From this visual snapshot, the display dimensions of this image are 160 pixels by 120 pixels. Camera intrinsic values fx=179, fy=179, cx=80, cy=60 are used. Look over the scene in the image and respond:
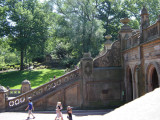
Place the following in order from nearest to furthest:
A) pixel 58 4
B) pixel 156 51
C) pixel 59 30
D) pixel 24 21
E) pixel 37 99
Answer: pixel 156 51, pixel 37 99, pixel 59 30, pixel 24 21, pixel 58 4

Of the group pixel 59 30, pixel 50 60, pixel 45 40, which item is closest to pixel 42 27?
pixel 45 40

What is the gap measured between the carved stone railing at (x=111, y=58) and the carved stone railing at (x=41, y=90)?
2175 millimetres

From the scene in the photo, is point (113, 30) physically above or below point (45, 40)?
above

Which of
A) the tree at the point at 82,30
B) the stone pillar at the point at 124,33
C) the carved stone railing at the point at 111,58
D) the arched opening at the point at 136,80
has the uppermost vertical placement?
the tree at the point at 82,30

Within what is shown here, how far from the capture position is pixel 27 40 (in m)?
35.1

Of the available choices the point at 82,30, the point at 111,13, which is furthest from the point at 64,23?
the point at 111,13

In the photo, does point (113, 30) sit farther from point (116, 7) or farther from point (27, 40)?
point (27, 40)

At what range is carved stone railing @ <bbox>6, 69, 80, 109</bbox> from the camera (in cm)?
1452

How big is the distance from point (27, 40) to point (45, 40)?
506 centimetres

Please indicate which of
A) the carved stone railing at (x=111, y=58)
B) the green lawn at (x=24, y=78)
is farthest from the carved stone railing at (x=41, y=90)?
the green lawn at (x=24, y=78)

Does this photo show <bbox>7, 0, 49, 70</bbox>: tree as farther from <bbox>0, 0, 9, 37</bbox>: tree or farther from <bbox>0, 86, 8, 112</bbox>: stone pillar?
<bbox>0, 86, 8, 112</bbox>: stone pillar

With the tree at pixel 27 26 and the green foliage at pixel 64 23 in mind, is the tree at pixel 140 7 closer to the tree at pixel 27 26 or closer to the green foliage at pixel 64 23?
the green foliage at pixel 64 23

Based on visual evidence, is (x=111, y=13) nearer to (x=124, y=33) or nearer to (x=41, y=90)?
(x=124, y=33)

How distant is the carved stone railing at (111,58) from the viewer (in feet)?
50.1
